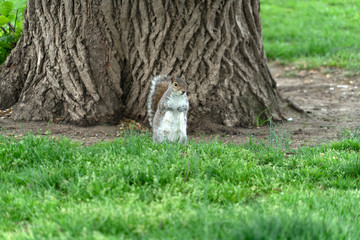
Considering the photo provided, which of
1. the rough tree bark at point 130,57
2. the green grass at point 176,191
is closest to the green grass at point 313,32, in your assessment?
the rough tree bark at point 130,57

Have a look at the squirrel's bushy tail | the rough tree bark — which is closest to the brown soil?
the rough tree bark

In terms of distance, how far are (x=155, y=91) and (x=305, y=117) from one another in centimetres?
206

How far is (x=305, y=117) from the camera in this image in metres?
5.71

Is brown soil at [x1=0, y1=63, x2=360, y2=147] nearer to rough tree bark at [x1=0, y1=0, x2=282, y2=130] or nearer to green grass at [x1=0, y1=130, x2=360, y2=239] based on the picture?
rough tree bark at [x1=0, y1=0, x2=282, y2=130]

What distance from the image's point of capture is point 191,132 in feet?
16.3

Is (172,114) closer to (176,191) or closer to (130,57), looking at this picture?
(130,57)

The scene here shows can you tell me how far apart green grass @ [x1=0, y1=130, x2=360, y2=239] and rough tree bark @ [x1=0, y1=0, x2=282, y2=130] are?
977 millimetres

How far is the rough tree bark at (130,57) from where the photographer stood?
4.87 meters

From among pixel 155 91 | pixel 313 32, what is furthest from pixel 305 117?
pixel 313 32

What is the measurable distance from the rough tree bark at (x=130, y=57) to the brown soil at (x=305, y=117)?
206 millimetres

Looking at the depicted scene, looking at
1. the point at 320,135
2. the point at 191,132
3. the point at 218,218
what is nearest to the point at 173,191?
the point at 218,218

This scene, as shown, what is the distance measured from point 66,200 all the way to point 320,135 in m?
3.01

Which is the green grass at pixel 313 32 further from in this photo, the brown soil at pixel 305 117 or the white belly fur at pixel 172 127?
the white belly fur at pixel 172 127

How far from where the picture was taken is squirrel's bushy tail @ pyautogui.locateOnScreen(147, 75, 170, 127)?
15.5 ft
